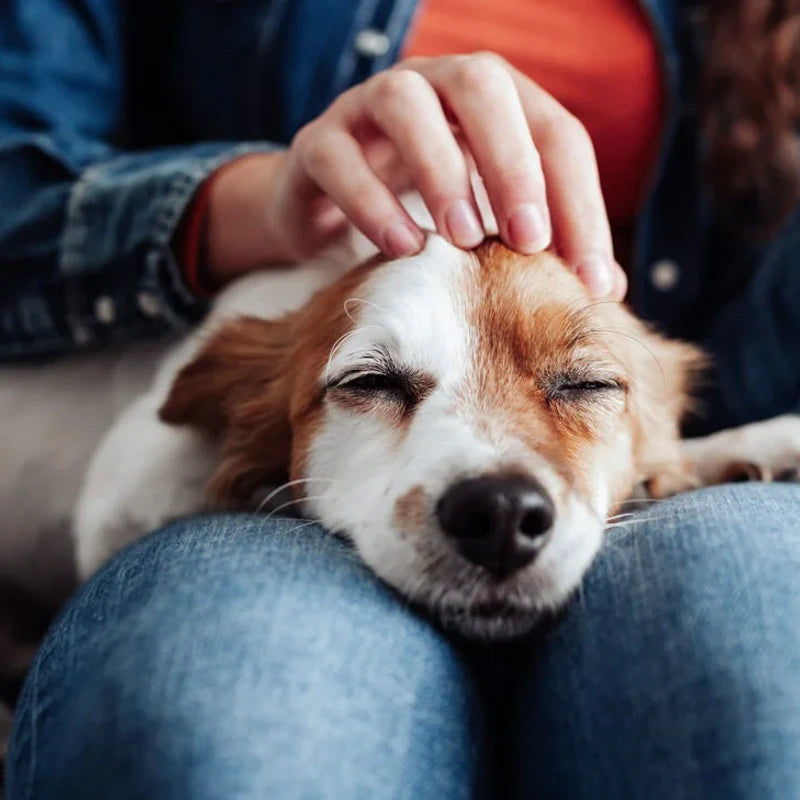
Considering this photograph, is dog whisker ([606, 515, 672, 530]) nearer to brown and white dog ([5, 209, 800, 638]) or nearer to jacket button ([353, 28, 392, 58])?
brown and white dog ([5, 209, 800, 638])

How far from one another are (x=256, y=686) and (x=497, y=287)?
1.87 feet

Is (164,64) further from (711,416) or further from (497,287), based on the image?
(711,416)

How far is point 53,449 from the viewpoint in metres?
1.53

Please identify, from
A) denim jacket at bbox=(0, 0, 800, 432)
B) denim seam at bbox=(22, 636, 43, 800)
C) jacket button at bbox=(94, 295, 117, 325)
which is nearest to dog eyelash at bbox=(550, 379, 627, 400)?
denim jacket at bbox=(0, 0, 800, 432)

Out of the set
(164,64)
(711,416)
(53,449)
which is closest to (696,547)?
(711,416)

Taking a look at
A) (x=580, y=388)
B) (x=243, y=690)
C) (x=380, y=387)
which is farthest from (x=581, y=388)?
(x=243, y=690)

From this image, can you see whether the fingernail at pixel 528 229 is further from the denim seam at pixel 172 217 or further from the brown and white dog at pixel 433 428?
the denim seam at pixel 172 217

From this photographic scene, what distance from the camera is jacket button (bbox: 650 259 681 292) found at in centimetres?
163

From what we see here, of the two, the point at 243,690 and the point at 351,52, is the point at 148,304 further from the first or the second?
the point at 243,690

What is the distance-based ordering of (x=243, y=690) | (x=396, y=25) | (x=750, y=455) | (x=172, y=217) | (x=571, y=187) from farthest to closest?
(x=396, y=25), (x=172, y=217), (x=750, y=455), (x=571, y=187), (x=243, y=690)

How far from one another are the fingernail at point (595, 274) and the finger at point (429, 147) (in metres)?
0.14

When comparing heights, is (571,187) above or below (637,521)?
above

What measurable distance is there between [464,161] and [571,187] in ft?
0.44

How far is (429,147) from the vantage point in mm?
1020
